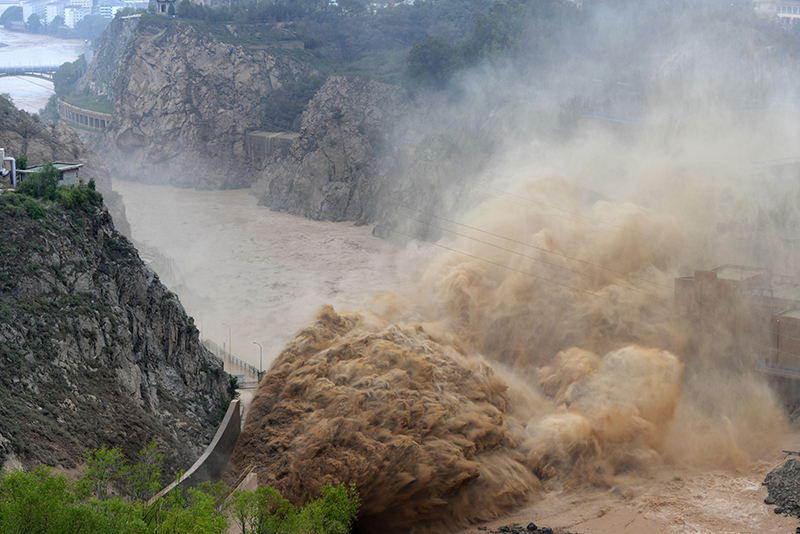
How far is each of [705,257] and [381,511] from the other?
119ft

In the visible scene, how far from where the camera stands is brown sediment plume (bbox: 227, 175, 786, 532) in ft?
142

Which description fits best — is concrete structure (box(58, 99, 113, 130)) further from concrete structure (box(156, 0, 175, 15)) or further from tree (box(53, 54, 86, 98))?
concrete structure (box(156, 0, 175, 15))

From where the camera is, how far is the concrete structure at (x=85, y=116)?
15184 cm

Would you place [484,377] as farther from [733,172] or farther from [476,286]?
[733,172]

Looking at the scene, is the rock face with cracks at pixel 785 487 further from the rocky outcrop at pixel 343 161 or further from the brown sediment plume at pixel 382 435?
the rocky outcrop at pixel 343 161

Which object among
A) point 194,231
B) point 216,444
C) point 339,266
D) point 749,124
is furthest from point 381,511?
point 194,231

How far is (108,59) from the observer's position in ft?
535

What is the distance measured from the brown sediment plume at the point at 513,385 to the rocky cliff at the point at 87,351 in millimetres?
4333

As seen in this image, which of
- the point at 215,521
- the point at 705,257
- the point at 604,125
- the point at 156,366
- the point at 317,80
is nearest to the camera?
the point at 215,521

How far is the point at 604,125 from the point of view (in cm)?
9262

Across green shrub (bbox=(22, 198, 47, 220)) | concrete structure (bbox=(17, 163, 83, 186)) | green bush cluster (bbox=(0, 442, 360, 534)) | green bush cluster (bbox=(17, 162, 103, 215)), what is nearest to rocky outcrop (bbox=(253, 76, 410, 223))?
concrete structure (bbox=(17, 163, 83, 186))

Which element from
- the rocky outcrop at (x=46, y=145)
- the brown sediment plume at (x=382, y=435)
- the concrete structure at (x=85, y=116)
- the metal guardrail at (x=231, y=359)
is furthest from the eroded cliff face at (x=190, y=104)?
the brown sediment plume at (x=382, y=435)

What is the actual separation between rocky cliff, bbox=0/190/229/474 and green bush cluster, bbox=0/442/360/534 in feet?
7.61

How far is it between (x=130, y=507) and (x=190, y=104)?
389 ft
